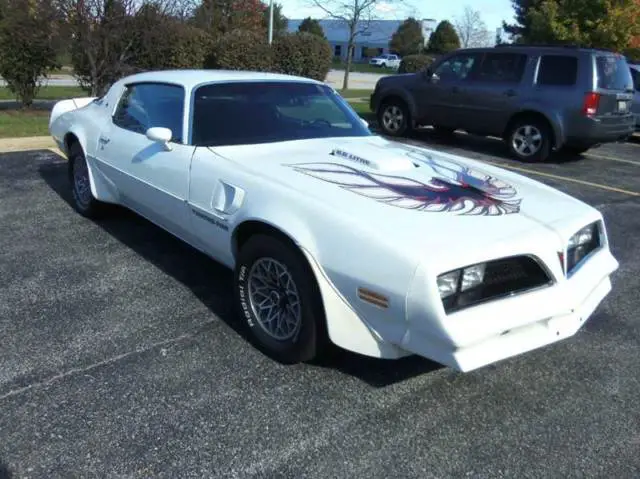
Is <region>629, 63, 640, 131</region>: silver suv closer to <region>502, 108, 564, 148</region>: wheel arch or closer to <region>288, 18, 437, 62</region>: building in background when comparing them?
<region>502, 108, 564, 148</region>: wheel arch

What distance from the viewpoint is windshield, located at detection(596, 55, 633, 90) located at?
954 cm

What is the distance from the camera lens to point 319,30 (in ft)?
189

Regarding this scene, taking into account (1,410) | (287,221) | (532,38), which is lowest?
(1,410)

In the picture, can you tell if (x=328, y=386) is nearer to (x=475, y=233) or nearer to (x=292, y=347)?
(x=292, y=347)

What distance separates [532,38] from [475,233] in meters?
24.5

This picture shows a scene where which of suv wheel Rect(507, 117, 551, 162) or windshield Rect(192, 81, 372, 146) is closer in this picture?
windshield Rect(192, 81, 372, 146)

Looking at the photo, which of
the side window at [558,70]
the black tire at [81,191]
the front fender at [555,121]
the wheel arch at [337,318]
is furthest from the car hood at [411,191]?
the side window at [558,70]

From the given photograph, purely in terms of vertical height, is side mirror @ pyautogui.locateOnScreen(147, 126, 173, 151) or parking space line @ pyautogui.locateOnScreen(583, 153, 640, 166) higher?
side mirror @ pyautogui.locateOnScreen(147, 126, 173, 151)

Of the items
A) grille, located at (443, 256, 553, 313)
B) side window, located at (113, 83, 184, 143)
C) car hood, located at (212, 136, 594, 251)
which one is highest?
side window, located at (113, 83, 184, 143)

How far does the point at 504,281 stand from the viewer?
9.21 feet

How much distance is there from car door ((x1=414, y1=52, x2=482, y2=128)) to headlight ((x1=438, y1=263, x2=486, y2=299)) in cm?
853

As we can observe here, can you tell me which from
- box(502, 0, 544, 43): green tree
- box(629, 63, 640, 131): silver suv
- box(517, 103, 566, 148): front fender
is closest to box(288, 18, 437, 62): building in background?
box(502, 0, 544, 43): green tree

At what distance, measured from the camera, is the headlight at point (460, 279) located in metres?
2.62

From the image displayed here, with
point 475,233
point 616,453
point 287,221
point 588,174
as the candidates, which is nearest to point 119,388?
point 287,221
